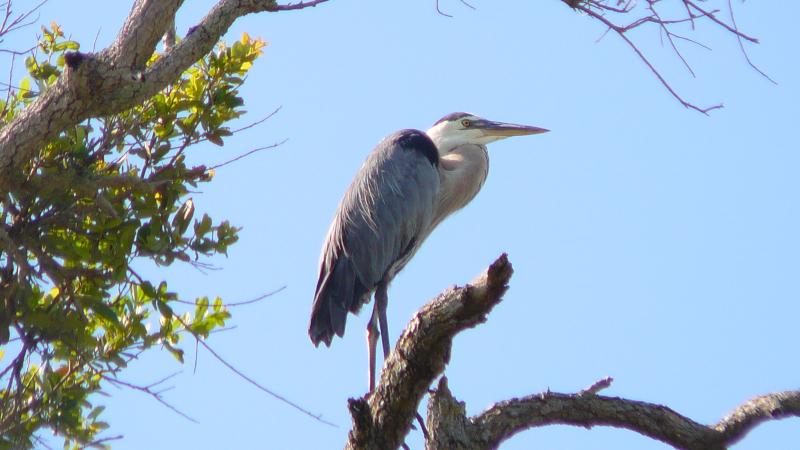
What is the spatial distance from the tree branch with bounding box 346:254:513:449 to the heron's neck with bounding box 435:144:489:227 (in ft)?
10.7

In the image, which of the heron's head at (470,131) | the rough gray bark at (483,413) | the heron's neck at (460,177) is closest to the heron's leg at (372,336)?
the heron's neck at (460,177)

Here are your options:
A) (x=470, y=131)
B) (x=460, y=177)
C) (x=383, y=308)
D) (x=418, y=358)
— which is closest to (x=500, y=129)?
(x=470, y=131)

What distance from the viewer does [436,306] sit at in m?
3.04

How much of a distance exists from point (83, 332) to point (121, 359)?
0.23m

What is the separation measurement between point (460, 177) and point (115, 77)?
3.58 m

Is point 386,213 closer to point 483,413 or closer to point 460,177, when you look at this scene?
point 460,177

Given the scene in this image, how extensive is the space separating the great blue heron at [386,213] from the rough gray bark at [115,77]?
2.24 metres

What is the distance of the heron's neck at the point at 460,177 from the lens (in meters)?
6.59

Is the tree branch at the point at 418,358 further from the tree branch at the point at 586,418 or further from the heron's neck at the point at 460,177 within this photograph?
the heron's neck at the point at 460,177

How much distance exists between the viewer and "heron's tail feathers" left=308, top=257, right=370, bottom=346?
543cm

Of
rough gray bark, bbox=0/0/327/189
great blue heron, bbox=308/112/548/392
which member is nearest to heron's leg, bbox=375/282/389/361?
great blue heron, bbox=308/112/548/392

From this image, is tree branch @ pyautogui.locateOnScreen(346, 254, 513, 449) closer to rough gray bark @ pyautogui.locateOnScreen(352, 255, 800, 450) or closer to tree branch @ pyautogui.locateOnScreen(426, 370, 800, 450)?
rough gray bark @ pyautogui.locateOnScreen(352, 255, 800, 450)

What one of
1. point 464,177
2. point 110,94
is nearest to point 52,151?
point 110,94

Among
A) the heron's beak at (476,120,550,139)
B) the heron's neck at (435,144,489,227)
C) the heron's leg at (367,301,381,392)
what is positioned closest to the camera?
the heron's leg at (367,301,381,392)
